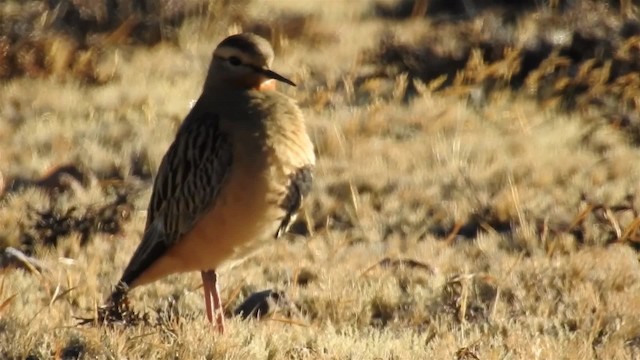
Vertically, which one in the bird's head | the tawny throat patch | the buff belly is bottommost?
the buff belly

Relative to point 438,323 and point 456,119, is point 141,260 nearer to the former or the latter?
point 438,323

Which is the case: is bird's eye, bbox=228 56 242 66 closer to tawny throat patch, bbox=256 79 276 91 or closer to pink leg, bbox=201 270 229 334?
tawny throat patch, bbox=256 79 276 91

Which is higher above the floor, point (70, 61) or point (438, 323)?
point (70, 61)

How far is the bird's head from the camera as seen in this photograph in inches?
297

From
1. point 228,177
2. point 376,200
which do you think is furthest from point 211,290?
point 376,200

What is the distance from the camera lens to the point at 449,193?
1048 centimetres

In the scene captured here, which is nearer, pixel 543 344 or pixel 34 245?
pixel 543 344

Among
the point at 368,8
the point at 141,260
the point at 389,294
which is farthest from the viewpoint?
the point at 368,8

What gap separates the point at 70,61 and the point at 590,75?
4791mm

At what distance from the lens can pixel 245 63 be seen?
757cm

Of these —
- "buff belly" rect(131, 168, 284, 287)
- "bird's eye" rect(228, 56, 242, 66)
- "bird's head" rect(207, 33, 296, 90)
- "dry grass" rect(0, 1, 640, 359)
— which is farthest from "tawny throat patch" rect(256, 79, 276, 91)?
"dry grass" rect(0, 1, 640, 359)

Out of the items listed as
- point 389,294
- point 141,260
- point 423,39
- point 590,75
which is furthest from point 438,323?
point 423,39

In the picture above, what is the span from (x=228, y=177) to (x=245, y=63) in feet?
2.49

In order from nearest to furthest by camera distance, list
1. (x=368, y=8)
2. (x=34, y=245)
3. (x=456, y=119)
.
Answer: (x=34, y=245), (x=456, y=119), (x=368, y=8)
